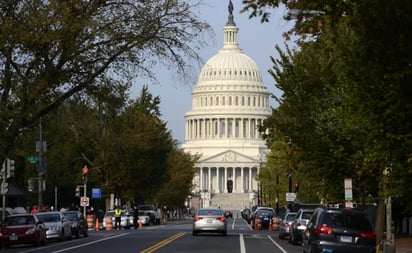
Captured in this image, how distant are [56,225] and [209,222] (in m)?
7.95

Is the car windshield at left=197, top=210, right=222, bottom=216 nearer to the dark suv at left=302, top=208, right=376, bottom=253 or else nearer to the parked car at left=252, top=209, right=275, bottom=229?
the parked car at left=252, top=209, right=275, bottom=229

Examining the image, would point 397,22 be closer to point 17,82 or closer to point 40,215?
point 17,82

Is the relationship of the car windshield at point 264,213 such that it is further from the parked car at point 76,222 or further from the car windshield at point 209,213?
the parked car at point 76,222

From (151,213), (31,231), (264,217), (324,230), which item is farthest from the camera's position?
(151,213)

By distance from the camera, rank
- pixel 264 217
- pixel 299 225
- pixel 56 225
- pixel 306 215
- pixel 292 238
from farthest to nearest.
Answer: pixel 264 217, pixel 56 225, pixel 292 238, pixel 306 215, pixel 299 225

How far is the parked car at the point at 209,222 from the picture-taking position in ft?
169

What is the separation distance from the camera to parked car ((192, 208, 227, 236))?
5138 cm

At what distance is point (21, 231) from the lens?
40969 mm

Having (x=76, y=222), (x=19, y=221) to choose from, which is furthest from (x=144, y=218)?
(x=19, y=221)

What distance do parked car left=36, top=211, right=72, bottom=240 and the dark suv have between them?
19.8m

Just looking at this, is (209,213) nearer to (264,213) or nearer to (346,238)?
(346,238)

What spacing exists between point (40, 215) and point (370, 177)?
50.5ft

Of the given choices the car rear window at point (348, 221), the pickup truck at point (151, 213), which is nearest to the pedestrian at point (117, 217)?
the pickup truck at point (151, 213)

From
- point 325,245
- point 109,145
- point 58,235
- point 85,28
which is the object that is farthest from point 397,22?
point 109,145
